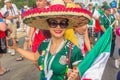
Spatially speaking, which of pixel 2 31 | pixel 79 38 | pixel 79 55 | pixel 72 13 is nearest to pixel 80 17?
pixel 72 13

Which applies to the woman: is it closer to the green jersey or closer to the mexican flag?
the green jersey

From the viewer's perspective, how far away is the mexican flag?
358 cm

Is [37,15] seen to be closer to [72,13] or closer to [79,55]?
[72,13]

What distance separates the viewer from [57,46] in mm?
3619

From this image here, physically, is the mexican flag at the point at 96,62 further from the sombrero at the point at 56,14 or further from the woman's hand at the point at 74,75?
the sombrero at the point at 56,14

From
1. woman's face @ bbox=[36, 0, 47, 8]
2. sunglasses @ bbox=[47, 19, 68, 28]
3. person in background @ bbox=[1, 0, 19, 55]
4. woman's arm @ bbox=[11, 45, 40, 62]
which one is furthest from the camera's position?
person in background @ bbox=[1, 0, 19, 55]

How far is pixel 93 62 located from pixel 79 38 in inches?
91.3

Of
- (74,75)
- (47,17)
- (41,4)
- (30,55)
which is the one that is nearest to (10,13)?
(41,4)

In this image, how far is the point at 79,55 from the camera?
3.47m

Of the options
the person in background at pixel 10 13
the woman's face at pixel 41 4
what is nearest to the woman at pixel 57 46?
the woman's face at pixel 41 4

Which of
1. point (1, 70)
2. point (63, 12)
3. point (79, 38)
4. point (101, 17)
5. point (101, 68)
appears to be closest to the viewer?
point (63, 12)

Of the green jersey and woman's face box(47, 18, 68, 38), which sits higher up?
woman's face box(47, 18, 68, 38)

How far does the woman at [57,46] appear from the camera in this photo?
11.4 ft

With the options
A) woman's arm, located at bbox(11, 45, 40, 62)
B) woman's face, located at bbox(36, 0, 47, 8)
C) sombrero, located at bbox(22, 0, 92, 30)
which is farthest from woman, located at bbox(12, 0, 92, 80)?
woman's face, located at bbox(36, 0, 47, 8)
